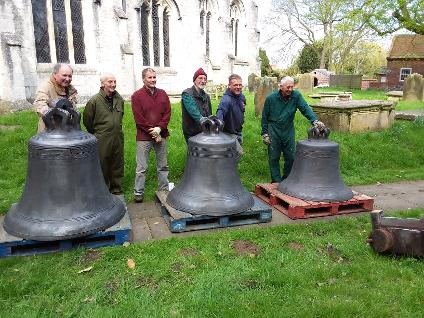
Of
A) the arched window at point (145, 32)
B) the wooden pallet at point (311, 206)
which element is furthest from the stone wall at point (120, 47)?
the wooden pallet at point (311, 206)

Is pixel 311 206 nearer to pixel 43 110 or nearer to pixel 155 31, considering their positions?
pixel 43 110

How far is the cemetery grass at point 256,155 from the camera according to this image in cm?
682

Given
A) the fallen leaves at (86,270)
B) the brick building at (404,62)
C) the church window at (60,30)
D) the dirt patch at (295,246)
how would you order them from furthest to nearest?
the brick building at (404,62)
the church window at (60,30)
the dirt patch at (295,246)
the fallen leaves at (86,270)

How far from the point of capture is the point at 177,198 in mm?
4910

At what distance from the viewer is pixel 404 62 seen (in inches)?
1428

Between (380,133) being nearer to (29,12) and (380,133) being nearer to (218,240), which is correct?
(218,240)

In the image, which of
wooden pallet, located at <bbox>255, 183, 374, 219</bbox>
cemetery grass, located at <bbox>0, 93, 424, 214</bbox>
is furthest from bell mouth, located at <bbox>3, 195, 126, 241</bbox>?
wooden pallet, located at <bbox>255, 183, 374, 219</bbox>

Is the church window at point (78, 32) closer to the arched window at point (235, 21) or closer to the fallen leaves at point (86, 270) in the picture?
the arched window at point (235, 21)

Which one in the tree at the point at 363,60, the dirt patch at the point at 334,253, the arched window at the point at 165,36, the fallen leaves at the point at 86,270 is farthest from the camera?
the tree at the point at 363,60

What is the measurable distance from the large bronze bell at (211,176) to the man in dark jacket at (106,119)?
49.1 inches

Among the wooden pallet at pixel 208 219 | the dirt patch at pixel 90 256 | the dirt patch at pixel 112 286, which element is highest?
the wooden pallet at pixel 208 219

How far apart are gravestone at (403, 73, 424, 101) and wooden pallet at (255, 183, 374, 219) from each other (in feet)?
54.3

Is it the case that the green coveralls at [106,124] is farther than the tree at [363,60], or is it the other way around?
the tree at [363,60]

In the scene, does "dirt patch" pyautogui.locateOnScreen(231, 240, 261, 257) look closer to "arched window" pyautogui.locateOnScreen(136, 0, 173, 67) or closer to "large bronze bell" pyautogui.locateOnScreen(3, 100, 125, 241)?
"large bronze bell" pyautogui.locateOnScreen(3, 100, 125, 241)
